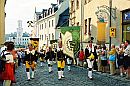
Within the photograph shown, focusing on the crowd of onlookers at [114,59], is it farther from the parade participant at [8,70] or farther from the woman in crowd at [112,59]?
the parade participant at [8,70]

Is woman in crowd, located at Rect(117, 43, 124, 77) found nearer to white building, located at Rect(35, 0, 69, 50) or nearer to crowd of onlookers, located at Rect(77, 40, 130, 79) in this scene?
crowd of onlookers, located at Rect(77, 40, 130, 79)

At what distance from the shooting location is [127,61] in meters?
18.1

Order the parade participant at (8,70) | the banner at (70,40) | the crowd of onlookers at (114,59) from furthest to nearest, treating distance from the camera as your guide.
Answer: the banner at (70,40)
the crowd of onlookers at (114,59)
the parade participant at (8,70)

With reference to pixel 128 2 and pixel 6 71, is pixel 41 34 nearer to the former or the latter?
pixel 128 2

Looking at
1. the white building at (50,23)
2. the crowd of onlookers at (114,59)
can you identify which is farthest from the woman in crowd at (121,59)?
the white building at (50,23)

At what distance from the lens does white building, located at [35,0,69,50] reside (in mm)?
62500

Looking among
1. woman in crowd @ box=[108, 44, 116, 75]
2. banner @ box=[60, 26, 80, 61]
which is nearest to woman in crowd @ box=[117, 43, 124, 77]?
woman in crowd @ box=[108, 44, 116, 75]

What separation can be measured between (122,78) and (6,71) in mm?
7672

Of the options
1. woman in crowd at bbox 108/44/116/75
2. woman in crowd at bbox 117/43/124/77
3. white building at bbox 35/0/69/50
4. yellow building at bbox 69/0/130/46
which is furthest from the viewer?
white building at bbox 35/0/69/50

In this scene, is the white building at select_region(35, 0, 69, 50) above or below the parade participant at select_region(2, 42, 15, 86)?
above

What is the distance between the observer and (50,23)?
220 feet

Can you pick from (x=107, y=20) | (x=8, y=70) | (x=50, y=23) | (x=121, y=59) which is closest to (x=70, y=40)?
(x=107, y=20)

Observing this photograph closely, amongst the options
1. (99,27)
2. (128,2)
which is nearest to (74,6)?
(99,27)

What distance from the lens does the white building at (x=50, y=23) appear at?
62500 mm
